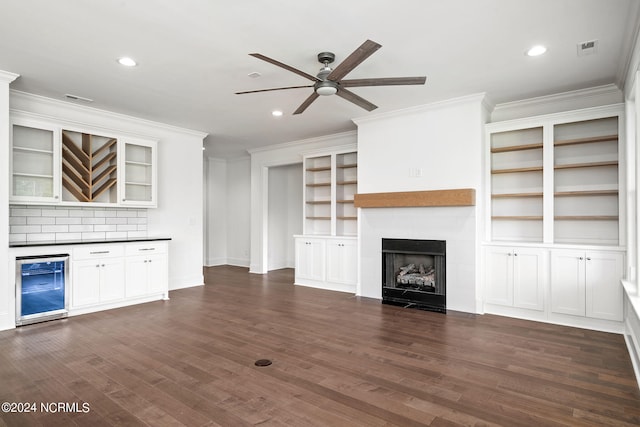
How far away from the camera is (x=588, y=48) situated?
335cm

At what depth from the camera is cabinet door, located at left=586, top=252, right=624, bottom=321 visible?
12.7 feet

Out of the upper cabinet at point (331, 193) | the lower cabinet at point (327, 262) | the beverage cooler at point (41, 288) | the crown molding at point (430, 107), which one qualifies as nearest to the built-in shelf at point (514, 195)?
the crown molding at point (430, 107)

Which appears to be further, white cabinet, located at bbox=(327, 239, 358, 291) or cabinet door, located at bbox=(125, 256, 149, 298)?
white cabinet, located at bbox=(327, 239, 358, 291)

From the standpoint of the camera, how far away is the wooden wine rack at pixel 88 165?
4805mm

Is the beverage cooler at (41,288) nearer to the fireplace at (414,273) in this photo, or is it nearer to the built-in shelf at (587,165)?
the fireplace at (414,273)

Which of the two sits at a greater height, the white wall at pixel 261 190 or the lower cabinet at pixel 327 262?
the white wall at pixel 261 190

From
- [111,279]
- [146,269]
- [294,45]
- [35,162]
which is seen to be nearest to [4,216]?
[35,162]

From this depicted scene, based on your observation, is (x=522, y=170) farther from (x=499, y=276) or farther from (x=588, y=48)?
(x=588, y=48)

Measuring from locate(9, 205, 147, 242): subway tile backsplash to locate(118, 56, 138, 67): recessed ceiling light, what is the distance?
2.48m

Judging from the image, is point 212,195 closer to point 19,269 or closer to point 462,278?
point 19,269

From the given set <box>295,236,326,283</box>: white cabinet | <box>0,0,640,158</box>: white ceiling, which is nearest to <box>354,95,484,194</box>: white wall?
<box>0,0,640,158</box>: white ceiling

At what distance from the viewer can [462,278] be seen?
188 inches

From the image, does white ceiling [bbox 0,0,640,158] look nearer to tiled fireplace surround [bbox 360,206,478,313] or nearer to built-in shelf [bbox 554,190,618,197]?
built-in shelf [bbox 554,190,618,197]

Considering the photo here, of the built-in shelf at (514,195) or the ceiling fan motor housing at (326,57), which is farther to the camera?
the built-in shelf at (514,195)
